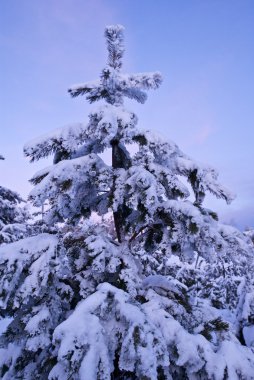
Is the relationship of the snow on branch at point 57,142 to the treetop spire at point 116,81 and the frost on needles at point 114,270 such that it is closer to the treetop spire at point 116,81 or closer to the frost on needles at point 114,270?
the frost on needles at point 114,270

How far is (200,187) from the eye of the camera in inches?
193

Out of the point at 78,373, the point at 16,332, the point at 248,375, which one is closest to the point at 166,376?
the point at 248,375

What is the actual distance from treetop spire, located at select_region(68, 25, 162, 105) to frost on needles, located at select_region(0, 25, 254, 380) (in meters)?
0.02

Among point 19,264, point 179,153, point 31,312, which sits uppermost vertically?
point 179,153

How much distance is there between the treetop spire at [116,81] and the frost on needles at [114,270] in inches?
0.7

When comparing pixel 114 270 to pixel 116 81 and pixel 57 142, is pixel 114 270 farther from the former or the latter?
pixel 116 81

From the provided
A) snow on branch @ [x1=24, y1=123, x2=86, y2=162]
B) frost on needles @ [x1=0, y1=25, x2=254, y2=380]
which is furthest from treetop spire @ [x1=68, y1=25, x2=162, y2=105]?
snow on branch @ [x1=24, y1=123, x2=86, y2=162]

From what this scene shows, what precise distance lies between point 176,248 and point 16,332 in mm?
2631

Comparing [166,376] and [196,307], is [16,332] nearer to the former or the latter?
[166,376]

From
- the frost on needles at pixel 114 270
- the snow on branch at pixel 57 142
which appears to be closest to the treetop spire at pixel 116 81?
the frost on needles at pixel 114 270

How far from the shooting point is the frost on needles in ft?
10.3

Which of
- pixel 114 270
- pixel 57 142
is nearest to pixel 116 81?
pixel 57 142

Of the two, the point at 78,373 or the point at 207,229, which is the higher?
the point at 207,229

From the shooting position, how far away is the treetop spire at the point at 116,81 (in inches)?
212
